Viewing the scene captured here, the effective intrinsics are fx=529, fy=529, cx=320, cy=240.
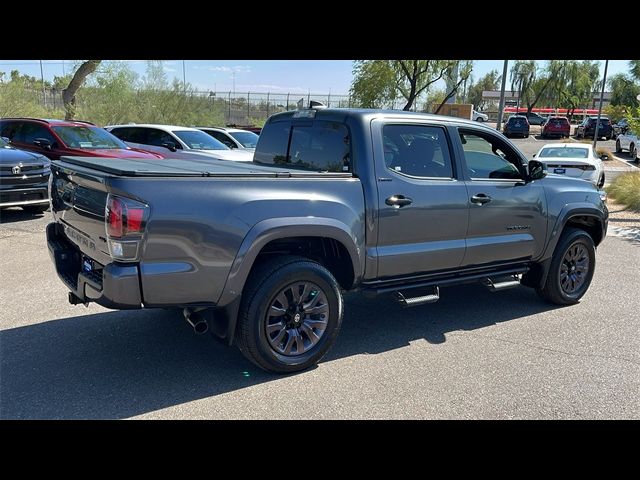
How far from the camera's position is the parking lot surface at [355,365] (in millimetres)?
3590

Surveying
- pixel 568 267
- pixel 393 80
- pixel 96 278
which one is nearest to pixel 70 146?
pixel 96 278

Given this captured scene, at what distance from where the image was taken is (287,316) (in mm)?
4027

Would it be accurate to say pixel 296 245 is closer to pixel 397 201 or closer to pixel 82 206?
pixel 397 201

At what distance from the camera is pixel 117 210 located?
329cm

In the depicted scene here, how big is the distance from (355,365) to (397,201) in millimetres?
1386

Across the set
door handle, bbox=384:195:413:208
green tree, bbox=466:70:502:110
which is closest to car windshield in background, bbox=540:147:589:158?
door handle, bbox=384:195:413:208

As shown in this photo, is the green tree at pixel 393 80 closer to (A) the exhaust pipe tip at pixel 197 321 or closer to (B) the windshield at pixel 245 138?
(B) the windshield at pixel 245 138

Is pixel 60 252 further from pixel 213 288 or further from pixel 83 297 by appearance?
pixel 213 288

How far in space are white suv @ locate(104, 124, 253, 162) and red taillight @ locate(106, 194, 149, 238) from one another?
9.00 meters

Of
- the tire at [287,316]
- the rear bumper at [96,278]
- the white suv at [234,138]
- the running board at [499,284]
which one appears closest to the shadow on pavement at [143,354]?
the tire at [287,316]

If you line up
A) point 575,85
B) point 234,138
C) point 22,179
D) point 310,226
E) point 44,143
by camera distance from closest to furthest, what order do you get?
point 310,226, point 22,179, point 44,143, point 234,138, point 575,85

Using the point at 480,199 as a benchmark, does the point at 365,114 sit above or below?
above

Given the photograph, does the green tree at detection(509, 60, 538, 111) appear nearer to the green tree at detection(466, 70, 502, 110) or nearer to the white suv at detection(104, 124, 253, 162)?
the green tree at detection(466, 70, 502, 110)

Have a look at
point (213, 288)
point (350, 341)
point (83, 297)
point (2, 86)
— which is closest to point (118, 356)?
point (83, 297)
